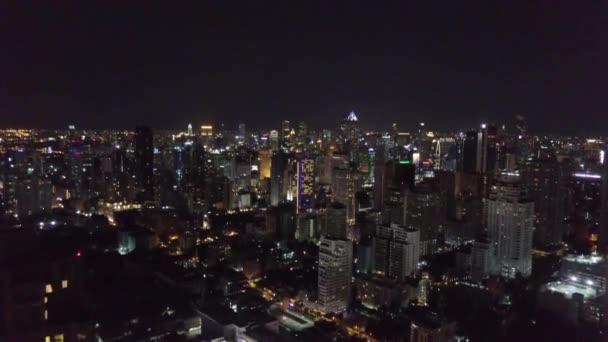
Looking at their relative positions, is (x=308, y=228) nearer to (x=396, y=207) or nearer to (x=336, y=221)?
(x=336, y=221)

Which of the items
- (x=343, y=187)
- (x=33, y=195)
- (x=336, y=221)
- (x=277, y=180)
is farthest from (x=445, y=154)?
(x=33, y=195)

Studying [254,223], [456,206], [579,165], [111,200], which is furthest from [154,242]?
[579,165]

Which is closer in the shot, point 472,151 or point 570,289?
point 570,289

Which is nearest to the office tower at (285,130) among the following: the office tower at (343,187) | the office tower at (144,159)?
the office tower at (343,187)

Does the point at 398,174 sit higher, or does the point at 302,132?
the point at 302,132

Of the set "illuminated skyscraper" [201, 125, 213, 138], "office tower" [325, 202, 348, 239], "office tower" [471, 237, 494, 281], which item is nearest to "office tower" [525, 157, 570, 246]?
"office tower" [471, 237, 494, 281]

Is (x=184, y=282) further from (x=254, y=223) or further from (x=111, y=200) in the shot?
(x=111, y=200)
